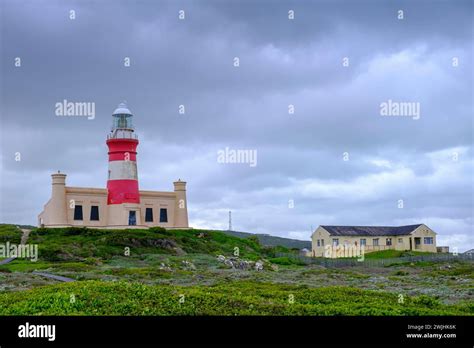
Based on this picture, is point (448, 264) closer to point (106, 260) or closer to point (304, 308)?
point (106, 260)

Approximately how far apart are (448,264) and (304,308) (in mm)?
44689

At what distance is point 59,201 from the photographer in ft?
200

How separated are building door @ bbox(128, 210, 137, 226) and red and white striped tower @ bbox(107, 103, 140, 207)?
1085 mm

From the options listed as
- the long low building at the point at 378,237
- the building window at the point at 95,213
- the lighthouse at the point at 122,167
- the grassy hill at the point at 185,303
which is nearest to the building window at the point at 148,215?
the lighthouse at the point at 122,167

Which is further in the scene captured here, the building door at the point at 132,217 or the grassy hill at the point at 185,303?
the building door at the point at 132,217

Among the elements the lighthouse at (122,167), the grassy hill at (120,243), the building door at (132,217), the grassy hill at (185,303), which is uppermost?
the lighthouse at (122,167)

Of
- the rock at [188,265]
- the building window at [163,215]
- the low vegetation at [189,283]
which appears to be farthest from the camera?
the building window at [163,215]

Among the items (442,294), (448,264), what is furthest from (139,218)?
(442,294)

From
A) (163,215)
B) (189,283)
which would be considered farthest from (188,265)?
(163,215)

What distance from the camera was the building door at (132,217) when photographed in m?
62.8

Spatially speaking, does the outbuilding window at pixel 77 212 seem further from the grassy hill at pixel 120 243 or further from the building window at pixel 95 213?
the grassy hill at pixel 120 243

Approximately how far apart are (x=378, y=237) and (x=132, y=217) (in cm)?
3464

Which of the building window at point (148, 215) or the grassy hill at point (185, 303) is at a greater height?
the building window at point (148, 215)

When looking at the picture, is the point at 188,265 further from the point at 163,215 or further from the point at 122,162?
the point at 163,215
